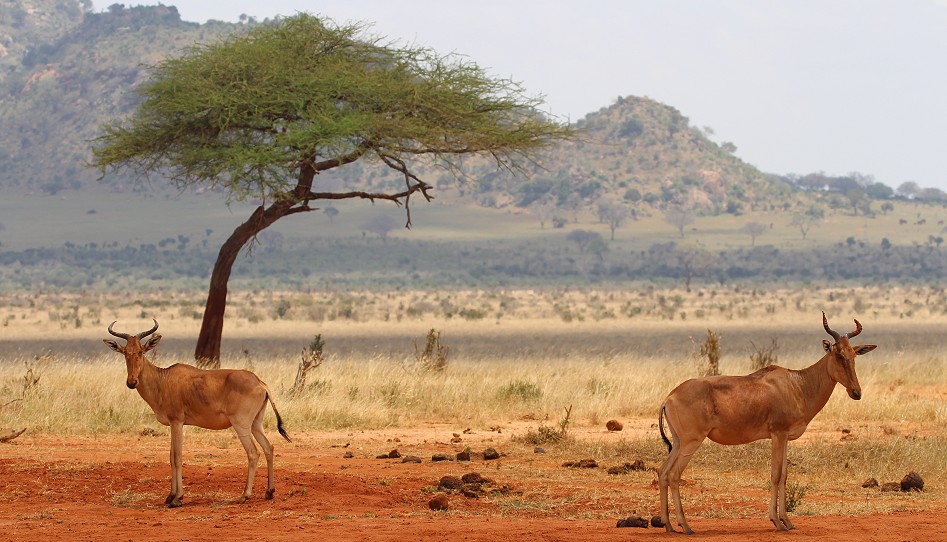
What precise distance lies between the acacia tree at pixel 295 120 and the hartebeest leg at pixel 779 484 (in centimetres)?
1273

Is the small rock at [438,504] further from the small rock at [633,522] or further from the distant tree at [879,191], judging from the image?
the distant tree at [879,191]

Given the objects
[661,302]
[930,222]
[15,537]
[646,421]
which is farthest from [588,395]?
[930,222]

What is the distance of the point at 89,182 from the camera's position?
122750 millimetres

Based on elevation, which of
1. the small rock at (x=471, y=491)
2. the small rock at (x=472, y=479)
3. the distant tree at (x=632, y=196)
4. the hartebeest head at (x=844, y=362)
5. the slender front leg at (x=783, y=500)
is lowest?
the small rock at (x=471, y=491)

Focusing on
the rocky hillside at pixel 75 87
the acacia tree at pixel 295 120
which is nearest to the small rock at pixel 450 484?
the acacia tree at pixel 295 120

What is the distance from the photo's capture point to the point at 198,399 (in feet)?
36.8

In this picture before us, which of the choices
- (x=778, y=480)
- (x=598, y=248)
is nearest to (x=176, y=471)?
(x=778, y=480)

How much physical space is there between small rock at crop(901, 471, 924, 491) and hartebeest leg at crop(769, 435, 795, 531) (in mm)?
3304

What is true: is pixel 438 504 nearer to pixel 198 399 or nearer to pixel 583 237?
pixel 198 399

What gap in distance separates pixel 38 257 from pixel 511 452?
91.0m

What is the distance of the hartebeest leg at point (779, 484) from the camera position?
9.65 m

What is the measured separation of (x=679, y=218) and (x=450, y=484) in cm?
9556

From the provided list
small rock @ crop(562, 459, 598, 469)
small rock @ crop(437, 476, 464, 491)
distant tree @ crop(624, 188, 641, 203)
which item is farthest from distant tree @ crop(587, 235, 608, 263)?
small rock @ crop(437, 476, 464, 491)

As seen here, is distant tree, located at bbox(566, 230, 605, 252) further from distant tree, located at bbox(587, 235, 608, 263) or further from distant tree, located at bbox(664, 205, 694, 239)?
distant tree, located at bbox(664, 205, 694, 239)
